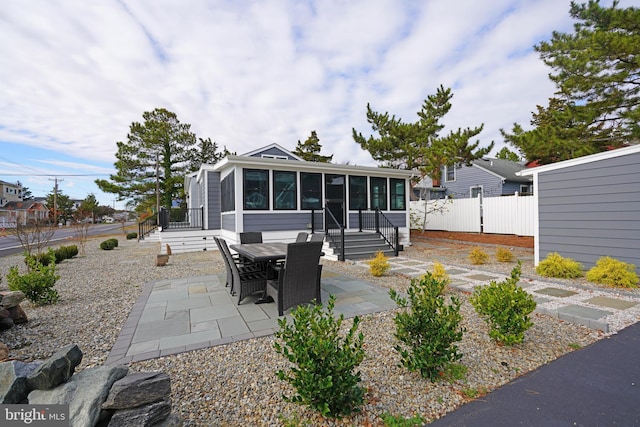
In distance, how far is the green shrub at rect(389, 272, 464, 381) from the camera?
6.91 feet

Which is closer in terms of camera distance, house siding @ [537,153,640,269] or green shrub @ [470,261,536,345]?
green shrub @ [470,261,536,345]

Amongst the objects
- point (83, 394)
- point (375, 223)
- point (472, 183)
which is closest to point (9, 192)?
point (375, 223)

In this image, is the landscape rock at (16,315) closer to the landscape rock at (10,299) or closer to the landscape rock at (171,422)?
the landscape rock at (10,299)

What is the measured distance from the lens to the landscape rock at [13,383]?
4.86ft

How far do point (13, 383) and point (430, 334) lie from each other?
2.60 m

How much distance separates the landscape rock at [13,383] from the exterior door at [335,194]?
8.25 meters

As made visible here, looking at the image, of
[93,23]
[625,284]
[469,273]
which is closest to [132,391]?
[469,273]

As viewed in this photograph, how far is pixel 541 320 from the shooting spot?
11.3ft

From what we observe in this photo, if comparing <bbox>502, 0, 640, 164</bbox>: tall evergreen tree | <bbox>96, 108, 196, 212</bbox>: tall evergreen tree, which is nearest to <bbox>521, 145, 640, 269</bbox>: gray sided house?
<bbox>502, 0, 640, 164</bbox>: tall evergreen tree

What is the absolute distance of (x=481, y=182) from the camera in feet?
57.3

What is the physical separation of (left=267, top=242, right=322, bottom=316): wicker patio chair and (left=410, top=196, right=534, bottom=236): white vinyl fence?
35.3ft

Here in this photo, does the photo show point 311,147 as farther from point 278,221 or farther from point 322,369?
point 322,369

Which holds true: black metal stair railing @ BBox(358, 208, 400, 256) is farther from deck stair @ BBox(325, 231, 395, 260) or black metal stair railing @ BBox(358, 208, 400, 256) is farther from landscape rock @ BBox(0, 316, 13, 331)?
landscape rock @ BBox(0, 316, 13, 331)

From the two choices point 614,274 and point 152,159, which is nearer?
point 614,274
